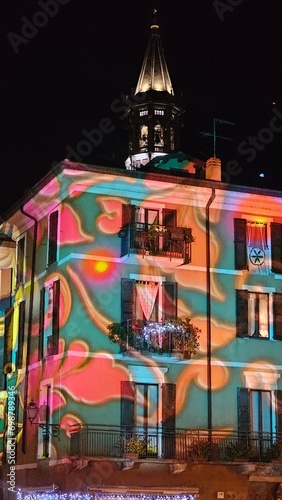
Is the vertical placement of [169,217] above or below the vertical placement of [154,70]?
below

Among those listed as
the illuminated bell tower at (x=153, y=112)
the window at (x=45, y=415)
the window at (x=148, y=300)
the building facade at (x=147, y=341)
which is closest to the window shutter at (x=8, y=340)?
the building facade at (x=147, y=341)

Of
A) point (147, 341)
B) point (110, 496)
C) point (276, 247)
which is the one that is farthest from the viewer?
point (276, 247)

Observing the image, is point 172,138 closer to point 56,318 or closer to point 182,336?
point 56,318

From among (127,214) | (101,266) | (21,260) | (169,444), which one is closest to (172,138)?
(21,260)

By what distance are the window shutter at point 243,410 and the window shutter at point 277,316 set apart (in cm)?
258

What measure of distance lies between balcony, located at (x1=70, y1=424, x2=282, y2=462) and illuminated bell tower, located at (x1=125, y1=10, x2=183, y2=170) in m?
44.2

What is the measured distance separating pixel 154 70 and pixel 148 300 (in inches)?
1823

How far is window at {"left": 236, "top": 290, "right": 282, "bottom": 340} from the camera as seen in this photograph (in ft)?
113

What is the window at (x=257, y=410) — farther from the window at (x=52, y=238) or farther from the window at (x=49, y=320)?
the window at (x=52, y=238)

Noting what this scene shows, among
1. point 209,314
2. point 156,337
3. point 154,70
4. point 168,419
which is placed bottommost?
point 168,419

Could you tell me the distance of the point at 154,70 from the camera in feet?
252

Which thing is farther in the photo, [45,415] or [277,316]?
[277,316]

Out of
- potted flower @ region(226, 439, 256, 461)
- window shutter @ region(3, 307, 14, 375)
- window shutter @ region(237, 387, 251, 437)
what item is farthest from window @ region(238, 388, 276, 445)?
window shutter @ region(3, 307, 14, 375)

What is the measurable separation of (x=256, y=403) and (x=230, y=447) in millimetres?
2279
